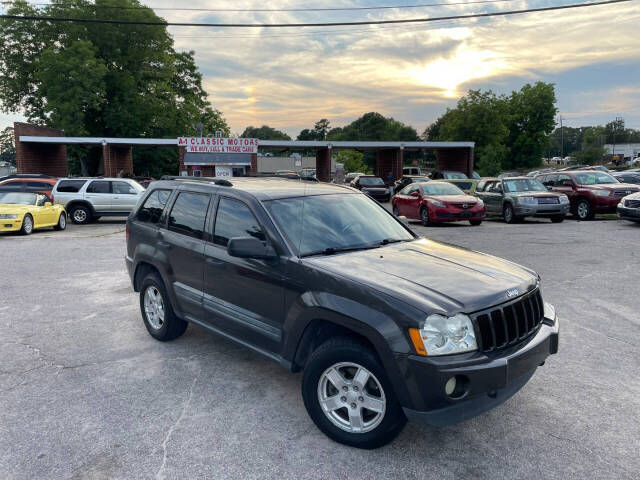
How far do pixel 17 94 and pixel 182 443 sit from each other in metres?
48.0

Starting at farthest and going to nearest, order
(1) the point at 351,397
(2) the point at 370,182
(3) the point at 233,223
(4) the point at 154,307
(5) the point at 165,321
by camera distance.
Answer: (2) the point at 370,182
(4) the point at 154,307
(5) the point at 165,321
(3) the point at 233,223
(1) the point at 351,397

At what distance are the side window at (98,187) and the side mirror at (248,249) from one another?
17953 mm

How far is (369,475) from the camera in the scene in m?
2.96

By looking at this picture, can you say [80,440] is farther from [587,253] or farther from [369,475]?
[587,253]

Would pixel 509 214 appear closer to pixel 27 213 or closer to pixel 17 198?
pixel 27 213

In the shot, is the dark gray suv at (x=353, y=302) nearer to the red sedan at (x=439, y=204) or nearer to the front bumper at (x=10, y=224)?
the red sedan at (x=439, y=204)

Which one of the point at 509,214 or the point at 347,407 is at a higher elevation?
the point at 509,214

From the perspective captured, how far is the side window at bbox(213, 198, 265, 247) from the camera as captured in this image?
13.6 ft

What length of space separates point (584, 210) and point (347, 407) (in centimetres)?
1717

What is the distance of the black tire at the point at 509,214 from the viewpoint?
57.1 ft

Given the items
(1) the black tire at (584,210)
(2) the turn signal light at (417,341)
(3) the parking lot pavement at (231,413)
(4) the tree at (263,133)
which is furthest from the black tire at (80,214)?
(4) the tree at (263,133)

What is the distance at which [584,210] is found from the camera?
17.6m

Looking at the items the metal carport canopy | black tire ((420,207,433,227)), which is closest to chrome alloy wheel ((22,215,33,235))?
black tire ((420,207,433,227))

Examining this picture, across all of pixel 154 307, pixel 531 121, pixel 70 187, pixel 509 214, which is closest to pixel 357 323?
pixel 154 307
